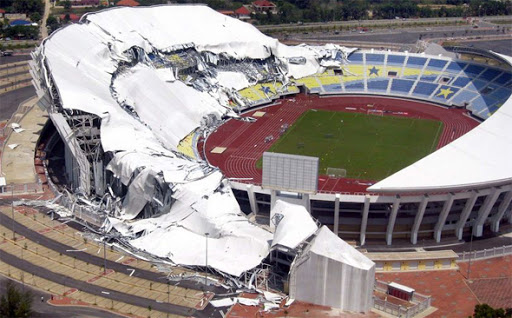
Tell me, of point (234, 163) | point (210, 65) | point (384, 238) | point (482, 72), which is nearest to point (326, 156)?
point (234, 163)

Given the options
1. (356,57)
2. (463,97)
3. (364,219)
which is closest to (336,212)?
Answer: (364,219)

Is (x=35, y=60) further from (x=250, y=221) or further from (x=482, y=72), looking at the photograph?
(x=482, y=72)

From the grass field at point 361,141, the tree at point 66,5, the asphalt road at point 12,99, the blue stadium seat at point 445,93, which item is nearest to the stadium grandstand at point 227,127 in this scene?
the blue stadium seat at point 445,93

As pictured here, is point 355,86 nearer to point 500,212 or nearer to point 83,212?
point 500,212

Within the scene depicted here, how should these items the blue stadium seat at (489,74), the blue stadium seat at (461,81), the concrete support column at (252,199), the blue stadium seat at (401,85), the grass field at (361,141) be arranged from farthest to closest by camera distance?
1. the blue stadium seat at (401,85)
2. the blue stadium seat at (461,81)
3. the blue stadium seat at (489,74)
4. the grass field at (361,141)
5. the concrete support column at (252,199)

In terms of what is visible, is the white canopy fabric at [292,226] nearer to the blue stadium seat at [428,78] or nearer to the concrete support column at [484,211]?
the concrete support column at [484,211]

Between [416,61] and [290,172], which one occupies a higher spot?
[416,61]
